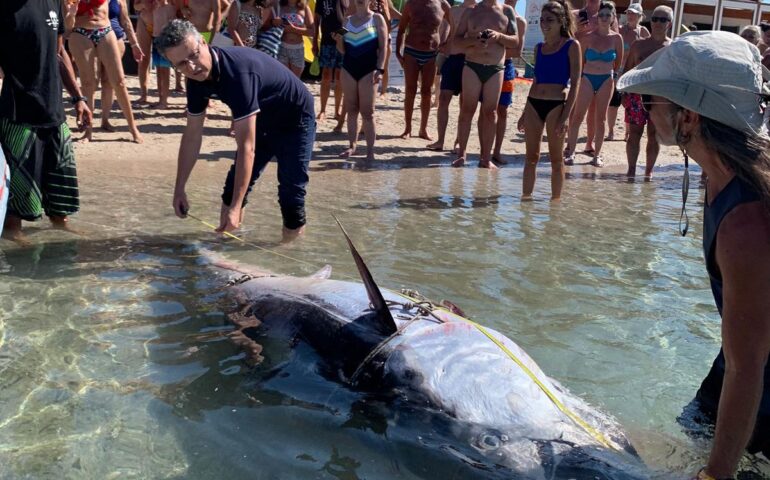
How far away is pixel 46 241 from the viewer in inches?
217

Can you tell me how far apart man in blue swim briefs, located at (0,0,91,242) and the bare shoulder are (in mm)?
4541

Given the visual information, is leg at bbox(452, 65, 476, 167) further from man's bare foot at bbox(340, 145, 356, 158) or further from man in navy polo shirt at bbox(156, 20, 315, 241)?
man in navy polo shirt at bbox(156, 20, 315, 241)

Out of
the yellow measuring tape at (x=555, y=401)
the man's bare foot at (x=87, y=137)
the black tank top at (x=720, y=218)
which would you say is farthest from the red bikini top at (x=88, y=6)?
the black tank top at (x=720, y=218)

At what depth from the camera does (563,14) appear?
23.9 ft

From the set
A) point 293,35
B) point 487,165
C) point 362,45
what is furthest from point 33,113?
point 487,165

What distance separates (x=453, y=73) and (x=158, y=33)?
430 centimetres

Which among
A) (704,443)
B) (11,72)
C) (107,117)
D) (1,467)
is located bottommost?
(1,467)

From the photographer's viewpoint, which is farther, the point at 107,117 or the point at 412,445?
the point at 107,117

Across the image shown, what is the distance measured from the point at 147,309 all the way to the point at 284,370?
1.31 m

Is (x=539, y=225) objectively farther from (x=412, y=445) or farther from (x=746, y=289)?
(x=746, y=289)

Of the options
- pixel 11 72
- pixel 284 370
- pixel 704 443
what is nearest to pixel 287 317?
pixel 284 370

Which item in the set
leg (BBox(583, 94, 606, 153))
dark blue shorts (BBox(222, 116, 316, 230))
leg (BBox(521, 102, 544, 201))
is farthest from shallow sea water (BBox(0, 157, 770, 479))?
leg (BBox(583, 94, 606, 153))

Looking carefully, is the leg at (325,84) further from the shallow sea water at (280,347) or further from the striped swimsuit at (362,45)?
the shallow sea water at (280,347)

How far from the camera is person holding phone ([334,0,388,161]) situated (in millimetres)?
9047
